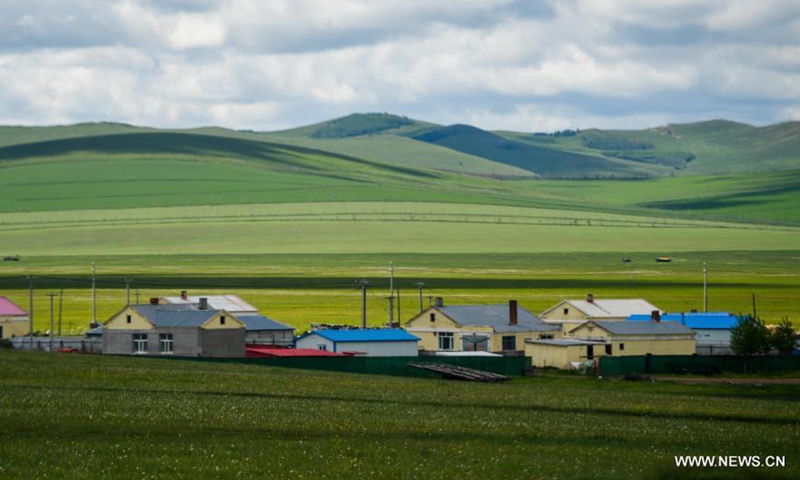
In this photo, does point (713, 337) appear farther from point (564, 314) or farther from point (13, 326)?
point (13, 326)

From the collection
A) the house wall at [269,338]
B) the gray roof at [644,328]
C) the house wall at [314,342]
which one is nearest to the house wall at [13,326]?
the house wall at [269,338]

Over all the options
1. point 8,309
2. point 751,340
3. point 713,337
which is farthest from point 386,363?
point 8,309

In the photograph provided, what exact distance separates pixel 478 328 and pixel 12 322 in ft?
107

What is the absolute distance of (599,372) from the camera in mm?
71562

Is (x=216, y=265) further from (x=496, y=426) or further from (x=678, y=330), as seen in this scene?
(x=496, y=426)

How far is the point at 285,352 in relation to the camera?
253 ft

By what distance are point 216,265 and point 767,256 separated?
76.6 meters

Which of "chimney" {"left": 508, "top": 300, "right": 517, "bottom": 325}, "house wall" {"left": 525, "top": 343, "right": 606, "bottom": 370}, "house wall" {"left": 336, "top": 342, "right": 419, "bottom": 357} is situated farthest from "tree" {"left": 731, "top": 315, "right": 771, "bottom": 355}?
"house wall" {"left": 336, "top": 342, "right": 419, "bottom": 357}

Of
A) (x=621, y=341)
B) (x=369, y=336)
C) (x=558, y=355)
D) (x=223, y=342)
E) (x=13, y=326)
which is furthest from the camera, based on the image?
(x=13, y=326)

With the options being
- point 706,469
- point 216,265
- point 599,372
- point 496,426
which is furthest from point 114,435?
point 216,265

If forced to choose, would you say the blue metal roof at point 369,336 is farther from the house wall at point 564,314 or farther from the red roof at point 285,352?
the house wall at point 564,314

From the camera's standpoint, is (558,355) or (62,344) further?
(62,344)

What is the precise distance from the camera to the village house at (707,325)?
89.6 m

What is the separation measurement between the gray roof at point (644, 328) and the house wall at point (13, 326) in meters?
39.3
